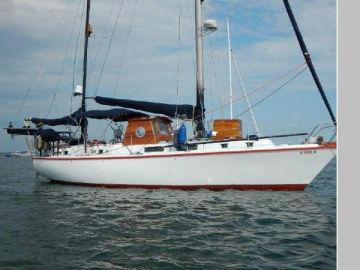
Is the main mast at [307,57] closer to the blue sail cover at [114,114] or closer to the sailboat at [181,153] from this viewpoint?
the sailboat at [181,153]

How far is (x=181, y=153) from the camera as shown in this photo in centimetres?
1528

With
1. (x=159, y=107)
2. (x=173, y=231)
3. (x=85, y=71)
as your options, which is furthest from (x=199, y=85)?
(x=173, y=231)

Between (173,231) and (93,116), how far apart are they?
11804 mm

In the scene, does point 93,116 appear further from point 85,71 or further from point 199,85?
point 199,85

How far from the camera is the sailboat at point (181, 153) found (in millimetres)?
14461

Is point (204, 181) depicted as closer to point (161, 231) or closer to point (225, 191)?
point (225, 191)

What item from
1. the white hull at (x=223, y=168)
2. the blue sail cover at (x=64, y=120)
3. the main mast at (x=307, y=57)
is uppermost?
the main mast at (x=307, y=57)

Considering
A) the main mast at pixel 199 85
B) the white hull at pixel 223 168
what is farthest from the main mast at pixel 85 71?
the main mast at pixel 199 85

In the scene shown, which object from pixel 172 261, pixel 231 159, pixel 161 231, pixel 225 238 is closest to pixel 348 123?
pixel 172 261

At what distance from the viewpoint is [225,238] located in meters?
8.20

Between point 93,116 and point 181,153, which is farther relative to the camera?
point 93,116

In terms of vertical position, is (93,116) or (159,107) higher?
(159,107)

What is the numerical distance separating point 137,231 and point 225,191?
6.57m

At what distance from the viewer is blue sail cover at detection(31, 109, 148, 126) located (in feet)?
60.2
